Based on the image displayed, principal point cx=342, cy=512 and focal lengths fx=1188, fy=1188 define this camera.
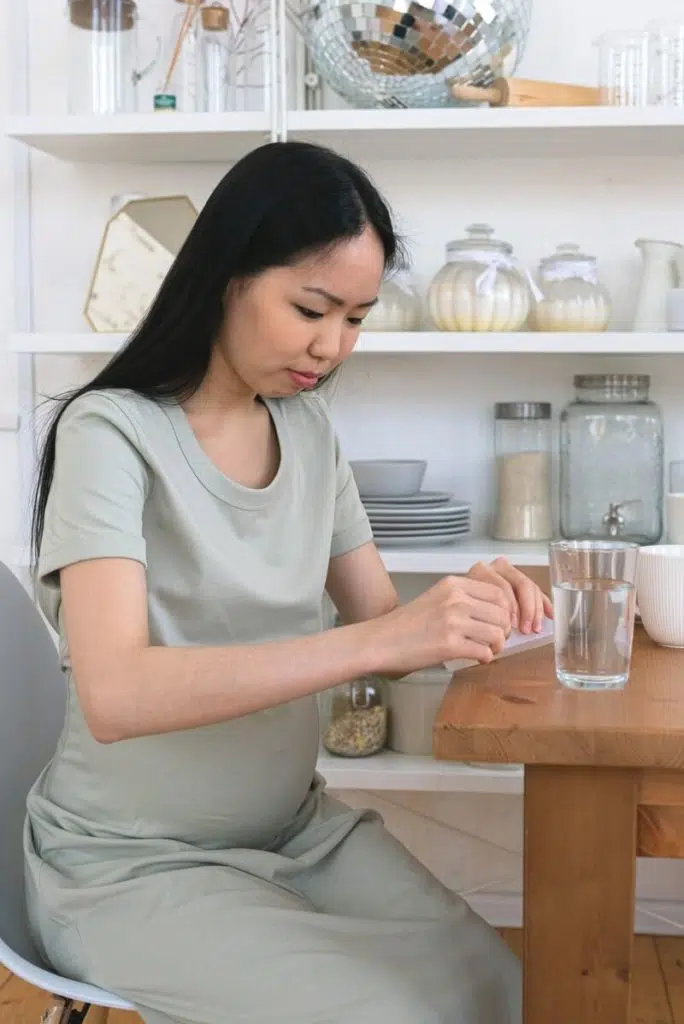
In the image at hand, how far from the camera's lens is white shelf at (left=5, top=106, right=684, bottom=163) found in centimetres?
190

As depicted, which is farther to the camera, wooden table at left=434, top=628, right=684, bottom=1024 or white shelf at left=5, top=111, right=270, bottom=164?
white shelf at left=5, top=111, right=270, bottom=164

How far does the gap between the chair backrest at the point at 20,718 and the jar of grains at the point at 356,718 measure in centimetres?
72

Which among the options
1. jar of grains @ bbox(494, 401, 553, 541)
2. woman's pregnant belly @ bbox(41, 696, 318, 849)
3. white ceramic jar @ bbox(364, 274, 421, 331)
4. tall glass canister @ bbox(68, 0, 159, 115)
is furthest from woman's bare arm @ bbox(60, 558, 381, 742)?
tall glass canister @ bbox(68, 0, 159, 115)

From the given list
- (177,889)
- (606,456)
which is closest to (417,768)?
(606,456)

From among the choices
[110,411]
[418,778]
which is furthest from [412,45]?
[418,778]

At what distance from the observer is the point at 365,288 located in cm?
117

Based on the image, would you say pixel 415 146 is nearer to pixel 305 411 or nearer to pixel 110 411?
pixel 305 411

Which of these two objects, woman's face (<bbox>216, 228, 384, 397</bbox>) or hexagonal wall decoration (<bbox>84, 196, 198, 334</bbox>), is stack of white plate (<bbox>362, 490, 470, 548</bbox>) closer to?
hexagonal wall decoration (<bbox>84, 196, 198, 334</bbox>)

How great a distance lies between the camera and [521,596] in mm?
1144

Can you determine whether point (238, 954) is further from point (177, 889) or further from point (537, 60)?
point (537, 60)

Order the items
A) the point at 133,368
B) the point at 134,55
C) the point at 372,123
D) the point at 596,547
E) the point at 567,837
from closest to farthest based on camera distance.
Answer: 1. the point at 567,837
2. the point at 596,547
3. the point at 133,368
4. the point at 372,123
5. the point at 134,55

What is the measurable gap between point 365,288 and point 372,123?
856mm

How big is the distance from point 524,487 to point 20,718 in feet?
3.51

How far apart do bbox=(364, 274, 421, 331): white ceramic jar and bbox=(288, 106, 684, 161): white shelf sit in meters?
0.24
